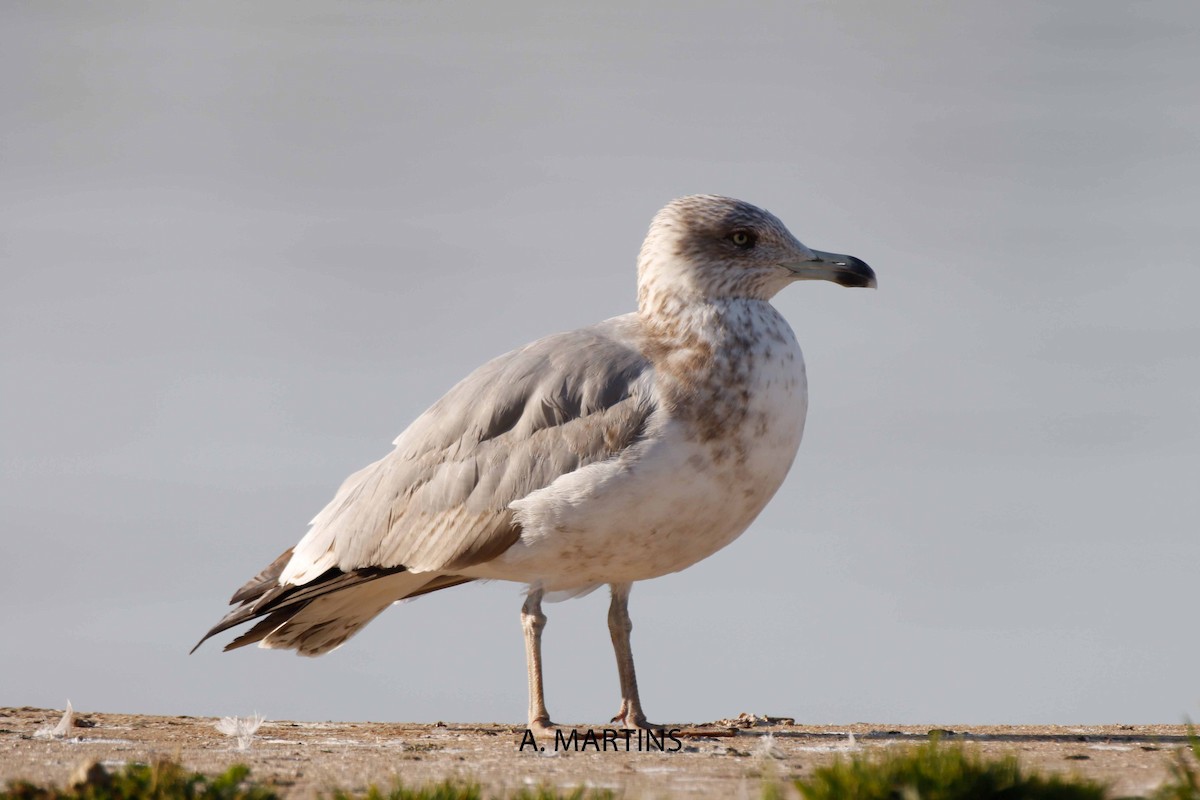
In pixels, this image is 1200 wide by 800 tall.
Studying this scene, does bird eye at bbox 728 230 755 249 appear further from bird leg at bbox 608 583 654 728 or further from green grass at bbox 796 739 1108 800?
green grass at bbox 796 739 1108 800

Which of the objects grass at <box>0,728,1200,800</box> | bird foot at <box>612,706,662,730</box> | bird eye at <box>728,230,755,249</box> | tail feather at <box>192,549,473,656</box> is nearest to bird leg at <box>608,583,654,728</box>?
bird foot at <box>612,706,662,730</box>

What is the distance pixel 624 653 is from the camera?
8.62 metres

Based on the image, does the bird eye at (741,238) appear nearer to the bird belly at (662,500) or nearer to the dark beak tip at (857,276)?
the dark beak tip at (857,276)

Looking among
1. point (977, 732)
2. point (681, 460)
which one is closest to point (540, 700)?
point (681, 460)

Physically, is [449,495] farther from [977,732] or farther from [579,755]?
[977,732]

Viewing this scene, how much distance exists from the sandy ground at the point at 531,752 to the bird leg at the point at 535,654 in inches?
8.0

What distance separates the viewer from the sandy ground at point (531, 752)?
6094 millimetres

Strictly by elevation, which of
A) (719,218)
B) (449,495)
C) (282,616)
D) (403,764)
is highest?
(719,218)

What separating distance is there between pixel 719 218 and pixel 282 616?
391 centimetres

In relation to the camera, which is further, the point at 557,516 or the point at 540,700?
the point at 540,700

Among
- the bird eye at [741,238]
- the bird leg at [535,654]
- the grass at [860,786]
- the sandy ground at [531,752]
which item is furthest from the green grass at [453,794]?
the bird eye at [741,238]

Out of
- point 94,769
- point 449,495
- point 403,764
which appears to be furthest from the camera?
point 449,495

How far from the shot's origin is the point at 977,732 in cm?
896

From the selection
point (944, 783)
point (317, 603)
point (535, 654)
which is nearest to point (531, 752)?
point (535, 654)
